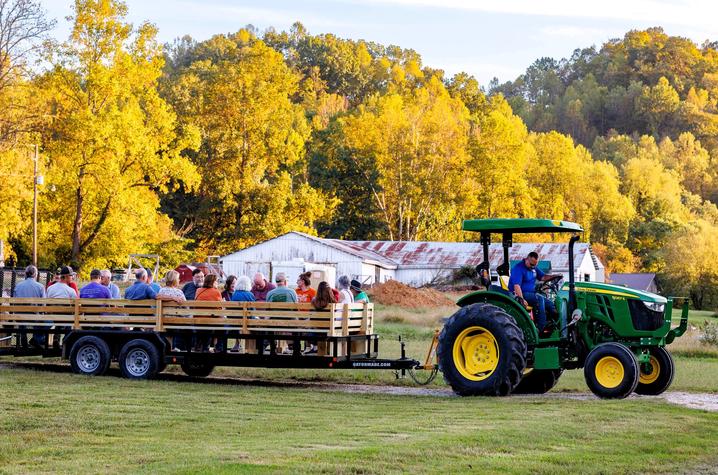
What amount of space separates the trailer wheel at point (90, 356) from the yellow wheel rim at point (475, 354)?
6.33m

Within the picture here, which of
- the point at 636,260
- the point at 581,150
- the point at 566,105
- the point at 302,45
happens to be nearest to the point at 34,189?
the point at 636,260

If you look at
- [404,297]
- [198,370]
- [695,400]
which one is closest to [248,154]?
[404,297]

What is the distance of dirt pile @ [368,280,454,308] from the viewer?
56031 mm

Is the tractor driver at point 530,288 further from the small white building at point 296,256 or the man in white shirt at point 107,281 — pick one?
the small white building at point 296,256

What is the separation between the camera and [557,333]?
59.0ft

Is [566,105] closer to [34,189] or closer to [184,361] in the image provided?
[34,189]

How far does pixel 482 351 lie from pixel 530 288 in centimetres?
124

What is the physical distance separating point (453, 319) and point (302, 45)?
134m

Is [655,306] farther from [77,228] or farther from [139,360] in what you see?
[77,228]

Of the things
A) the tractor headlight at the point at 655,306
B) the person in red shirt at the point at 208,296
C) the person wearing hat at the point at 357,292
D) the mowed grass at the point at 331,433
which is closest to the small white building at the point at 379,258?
the person wearing hat at the point at 357,292

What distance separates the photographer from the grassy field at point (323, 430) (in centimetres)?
1102

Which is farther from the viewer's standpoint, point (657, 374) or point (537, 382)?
point (537, 382)

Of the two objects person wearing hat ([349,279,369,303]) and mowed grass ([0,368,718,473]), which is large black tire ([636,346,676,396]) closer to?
mowed grass ([0,368,718,473])

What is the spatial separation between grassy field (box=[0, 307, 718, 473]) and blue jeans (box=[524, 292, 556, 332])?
118 cm
